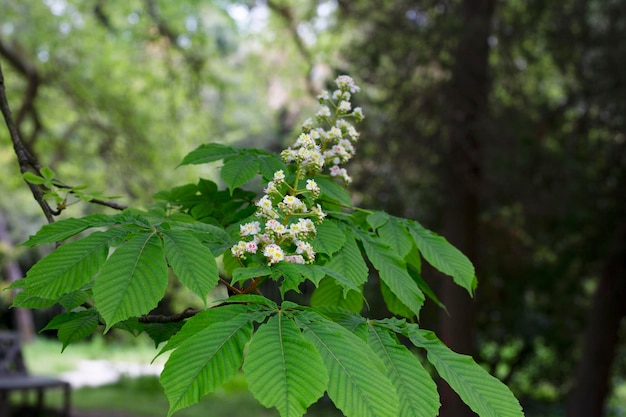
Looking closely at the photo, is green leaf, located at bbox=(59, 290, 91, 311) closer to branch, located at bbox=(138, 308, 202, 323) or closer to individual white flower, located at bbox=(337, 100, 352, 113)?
branch, located at bbox=(138, 308, 202, 323)

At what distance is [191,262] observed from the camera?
123cm

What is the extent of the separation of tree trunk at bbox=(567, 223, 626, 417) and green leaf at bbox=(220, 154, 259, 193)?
6265 mm

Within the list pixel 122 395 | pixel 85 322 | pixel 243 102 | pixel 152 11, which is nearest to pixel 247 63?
pixel 243 102

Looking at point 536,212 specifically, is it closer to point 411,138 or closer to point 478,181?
point 478,181

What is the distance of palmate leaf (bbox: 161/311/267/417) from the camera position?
101cm

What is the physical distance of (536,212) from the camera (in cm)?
707

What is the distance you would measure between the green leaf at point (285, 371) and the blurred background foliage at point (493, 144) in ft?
20.0

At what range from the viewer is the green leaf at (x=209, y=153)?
1778 mm

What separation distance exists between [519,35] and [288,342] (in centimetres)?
724

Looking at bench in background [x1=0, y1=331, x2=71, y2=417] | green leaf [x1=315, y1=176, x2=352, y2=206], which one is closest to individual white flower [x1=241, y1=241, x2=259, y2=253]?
green leaf [x1=315, y1=176, x2=352, y2=206]

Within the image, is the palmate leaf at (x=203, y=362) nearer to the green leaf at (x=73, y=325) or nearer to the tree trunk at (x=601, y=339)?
the green leaf at (x=73, y=325)

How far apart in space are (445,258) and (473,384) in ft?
1.82

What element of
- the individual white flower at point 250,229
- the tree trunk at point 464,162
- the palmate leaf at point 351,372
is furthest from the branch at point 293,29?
the palmate leaf at point 351,372

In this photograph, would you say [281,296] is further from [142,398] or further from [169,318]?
[142,398]
